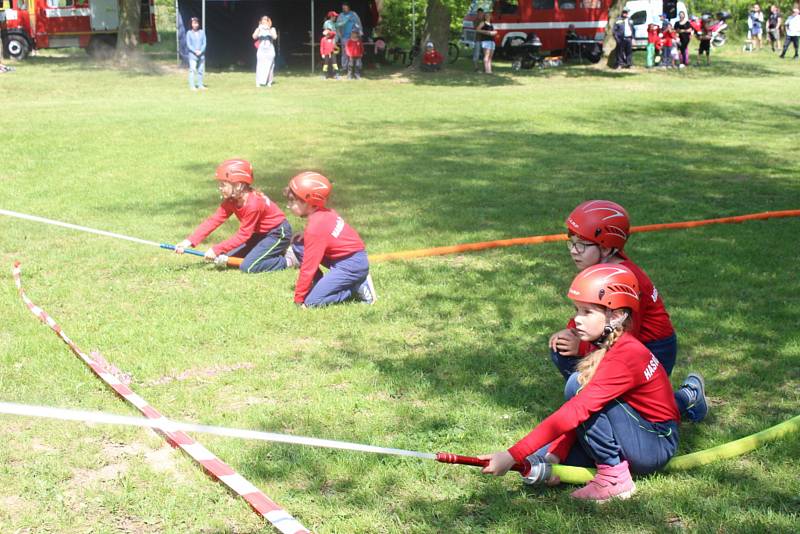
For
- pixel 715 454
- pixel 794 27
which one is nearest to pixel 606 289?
pixel 715 454

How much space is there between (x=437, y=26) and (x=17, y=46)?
55.7 feet

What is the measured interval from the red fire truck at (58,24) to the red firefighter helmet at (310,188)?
32908 millimetres

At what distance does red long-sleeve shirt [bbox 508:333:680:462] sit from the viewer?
4.38 meters

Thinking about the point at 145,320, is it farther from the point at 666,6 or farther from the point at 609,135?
the point at 666,6

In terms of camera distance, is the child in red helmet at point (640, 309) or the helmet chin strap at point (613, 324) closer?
the helmet chin strap at point (613, 324)

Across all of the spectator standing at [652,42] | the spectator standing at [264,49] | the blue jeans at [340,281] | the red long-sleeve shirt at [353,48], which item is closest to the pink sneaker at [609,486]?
the blue jeans at [340,281]

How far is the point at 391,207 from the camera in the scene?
12008 mm

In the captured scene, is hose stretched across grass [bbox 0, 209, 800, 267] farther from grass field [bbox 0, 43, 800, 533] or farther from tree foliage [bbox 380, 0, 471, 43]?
tree foliage [bbox 380, 0, 471, 43]

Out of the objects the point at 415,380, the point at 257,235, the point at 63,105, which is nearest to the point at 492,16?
the point at 63,105

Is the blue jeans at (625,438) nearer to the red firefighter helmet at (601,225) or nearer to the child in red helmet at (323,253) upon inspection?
the red firefighter helmet at (601,225)

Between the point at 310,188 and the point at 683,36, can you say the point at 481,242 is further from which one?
the point at 683,36

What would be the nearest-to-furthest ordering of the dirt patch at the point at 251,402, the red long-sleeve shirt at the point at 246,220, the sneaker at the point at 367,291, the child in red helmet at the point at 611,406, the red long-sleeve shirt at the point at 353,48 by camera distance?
the child in red helmet at the point at 611,406, the dirt patch at the point at 251,402, the sneaker at the point at 367,291, the red long-sleeve shirt at the point at 246,220, the red long-sleeve shirt at the point at 353,48

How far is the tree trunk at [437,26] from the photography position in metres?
32.6

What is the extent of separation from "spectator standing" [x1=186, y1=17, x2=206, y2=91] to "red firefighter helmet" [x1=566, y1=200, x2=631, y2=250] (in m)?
22.8
